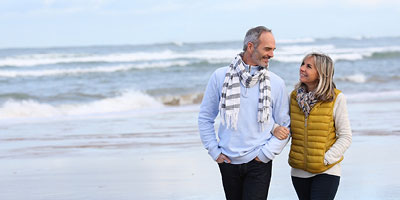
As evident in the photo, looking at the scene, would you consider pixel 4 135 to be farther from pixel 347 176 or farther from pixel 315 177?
pixel 315 177

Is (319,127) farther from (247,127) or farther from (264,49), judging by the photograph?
(264,49)

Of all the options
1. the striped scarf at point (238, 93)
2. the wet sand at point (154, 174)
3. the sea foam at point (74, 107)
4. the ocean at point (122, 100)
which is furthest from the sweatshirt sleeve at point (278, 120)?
the sea foam at point (74, 107)

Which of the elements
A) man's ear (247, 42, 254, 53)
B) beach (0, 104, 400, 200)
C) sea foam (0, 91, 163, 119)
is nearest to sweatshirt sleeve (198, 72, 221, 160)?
man's ear (247, 42, 254, 53)

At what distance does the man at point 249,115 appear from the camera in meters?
3.54

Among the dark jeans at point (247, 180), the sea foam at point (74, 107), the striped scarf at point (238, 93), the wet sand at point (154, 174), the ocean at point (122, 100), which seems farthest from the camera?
the sea foam at point (74, 107)

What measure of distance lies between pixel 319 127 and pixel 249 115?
16.3 inches

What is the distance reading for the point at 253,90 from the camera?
11.7 feet

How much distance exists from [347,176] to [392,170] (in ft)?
1.70

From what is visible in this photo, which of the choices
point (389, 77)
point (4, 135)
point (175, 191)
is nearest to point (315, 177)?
point (175, 191)

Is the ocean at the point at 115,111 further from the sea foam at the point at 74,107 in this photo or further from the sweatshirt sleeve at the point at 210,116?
the sweatshirt sleeve at the point at 210,116

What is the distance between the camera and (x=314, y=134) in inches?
144

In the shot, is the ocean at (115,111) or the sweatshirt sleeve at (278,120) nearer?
the sweatshirt sleeve at (278,120)

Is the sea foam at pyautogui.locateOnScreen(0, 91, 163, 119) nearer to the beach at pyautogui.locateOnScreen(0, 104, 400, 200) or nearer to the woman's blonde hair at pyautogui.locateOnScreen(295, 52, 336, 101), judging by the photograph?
the beach at pyautogui.locateOnScreen(0, 104, 400, 200)

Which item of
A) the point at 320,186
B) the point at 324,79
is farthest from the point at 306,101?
the point at 320,186
